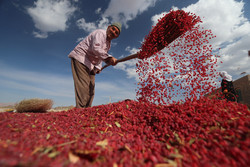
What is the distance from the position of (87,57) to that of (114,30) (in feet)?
3.94

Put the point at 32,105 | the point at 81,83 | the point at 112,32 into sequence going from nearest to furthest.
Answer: the point at 81,83, the point at 112,32, the point at 32,105

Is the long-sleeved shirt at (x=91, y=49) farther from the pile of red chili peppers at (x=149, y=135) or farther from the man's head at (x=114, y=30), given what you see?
the pile of red chili peppers at (x=149, y=135)

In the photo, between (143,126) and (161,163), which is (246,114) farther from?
(161,163)

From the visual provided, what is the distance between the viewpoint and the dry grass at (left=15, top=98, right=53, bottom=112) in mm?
5180

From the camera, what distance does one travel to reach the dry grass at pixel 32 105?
17.0 feet

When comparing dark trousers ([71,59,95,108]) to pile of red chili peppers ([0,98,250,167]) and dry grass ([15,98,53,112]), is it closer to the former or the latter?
pile of red chili peppers ([0,98,250,167])

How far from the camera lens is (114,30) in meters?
3.97

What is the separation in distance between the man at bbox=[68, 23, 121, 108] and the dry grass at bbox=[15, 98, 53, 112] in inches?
106

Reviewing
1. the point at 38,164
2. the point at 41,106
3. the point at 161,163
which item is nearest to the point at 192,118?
the point at 161,163

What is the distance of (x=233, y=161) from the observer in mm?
1022

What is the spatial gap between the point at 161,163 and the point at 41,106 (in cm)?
581

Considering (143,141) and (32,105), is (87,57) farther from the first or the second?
(32,105)

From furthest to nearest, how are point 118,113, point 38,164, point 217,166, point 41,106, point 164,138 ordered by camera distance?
point 41,106
point 118,113
point 164,138
point 217,166
point 38,164

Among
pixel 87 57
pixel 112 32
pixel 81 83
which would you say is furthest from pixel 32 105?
pixel 112 32
